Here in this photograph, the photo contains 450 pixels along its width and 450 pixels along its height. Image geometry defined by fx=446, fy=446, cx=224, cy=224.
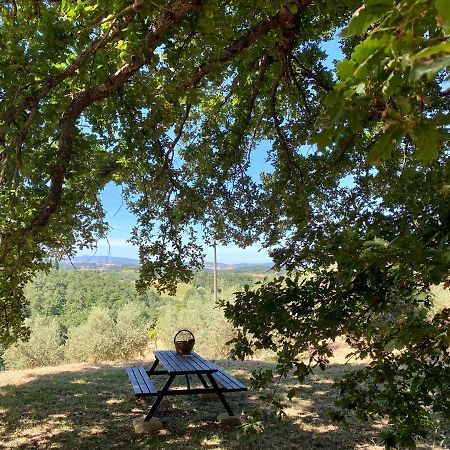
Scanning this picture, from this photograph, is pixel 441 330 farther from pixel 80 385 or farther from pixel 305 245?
pixel 80 385

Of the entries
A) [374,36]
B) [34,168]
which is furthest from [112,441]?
[374,36]

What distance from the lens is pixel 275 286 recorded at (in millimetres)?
2459

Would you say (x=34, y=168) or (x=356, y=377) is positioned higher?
(x=34, y=168)

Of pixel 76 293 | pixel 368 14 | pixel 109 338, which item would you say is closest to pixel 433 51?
Answer: pixel 368 14

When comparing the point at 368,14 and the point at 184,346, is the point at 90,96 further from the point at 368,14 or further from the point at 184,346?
the point at 184,346

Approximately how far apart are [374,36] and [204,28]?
2.34 metres

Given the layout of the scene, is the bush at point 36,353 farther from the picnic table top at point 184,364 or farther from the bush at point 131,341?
the picnic table top at point 184,364

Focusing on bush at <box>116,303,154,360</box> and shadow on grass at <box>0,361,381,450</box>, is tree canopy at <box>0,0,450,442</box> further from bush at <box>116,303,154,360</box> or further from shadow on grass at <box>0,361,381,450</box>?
bush at <box>116,303,154,360</box>

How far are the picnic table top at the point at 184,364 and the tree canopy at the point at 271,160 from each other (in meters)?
1.01

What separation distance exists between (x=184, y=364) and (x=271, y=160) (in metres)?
3.22

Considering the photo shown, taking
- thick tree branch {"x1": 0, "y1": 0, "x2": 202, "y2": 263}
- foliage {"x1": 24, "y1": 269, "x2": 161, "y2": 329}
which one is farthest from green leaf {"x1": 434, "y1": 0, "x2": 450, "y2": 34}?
foliage {"x1": 24, "y1": 269, "x2": 161, "y2": 329}

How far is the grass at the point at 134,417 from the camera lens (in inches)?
188

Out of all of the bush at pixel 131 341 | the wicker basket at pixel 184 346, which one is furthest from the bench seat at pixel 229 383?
the bush at pixel 131 341

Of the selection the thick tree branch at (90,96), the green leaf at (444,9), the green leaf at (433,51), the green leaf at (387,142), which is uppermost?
the thick tree branch at (90,96)
